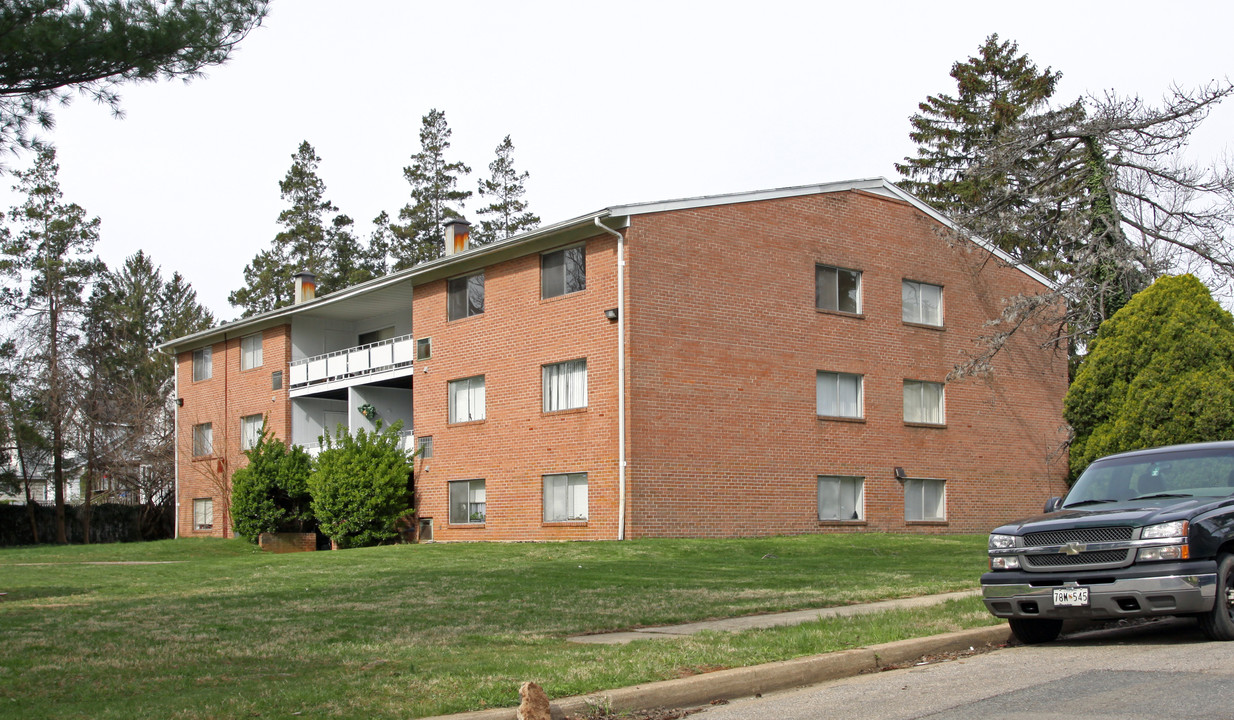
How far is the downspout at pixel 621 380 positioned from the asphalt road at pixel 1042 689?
14644 millimetres

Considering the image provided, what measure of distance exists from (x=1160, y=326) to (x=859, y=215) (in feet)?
24.4

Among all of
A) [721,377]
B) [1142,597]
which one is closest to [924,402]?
[721,377]

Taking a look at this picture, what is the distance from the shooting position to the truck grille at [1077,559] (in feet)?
30.3

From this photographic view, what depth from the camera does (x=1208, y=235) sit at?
29109 millimetres

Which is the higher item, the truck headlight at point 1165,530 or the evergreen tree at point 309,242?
the evergreen tree at point 309,242

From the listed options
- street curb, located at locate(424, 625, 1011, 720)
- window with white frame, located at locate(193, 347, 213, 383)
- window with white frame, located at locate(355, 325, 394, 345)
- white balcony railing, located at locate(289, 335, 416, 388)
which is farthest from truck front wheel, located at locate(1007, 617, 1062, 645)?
window with white frame, located at locate(193, 347, 213, 383)

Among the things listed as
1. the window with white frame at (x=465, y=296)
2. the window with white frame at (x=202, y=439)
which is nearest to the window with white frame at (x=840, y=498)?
the window with white frame at (x=465, y=296)

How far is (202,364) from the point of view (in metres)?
42.0

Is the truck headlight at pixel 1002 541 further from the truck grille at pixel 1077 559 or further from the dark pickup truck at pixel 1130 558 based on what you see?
the truck grille at pixel 1077 559

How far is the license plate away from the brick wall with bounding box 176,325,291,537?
30.6 meters

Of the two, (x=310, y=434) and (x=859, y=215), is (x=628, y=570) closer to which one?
(x=859, y=215)

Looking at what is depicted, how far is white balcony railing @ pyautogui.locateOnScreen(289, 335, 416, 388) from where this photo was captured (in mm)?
31953

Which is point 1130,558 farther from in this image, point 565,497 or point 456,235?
point 456,235

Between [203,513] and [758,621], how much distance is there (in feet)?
111
